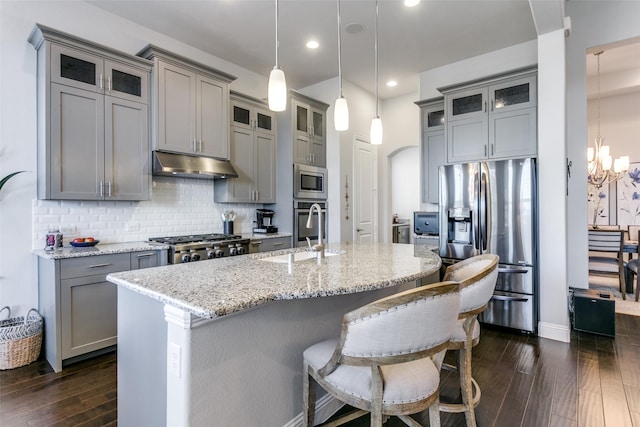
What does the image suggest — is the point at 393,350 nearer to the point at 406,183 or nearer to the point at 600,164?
the point at 600,164

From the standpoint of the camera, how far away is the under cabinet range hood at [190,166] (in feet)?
10.8

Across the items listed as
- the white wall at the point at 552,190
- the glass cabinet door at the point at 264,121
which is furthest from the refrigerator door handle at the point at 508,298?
the glass cabinet door at the point at 264,121

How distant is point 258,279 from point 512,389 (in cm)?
196

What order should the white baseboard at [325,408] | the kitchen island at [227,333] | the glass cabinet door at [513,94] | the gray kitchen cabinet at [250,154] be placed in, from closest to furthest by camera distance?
the kitchen island at [227,333] < the white baseboard at [325,408] < the glass cabinet door at [513,94] < the gray kitchen cabinet at [250,154]

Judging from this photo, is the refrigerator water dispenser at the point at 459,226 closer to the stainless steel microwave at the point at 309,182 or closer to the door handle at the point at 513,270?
the door handle at the point at 513,270

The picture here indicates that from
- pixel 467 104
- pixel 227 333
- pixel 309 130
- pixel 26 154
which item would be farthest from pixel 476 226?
pixel 26 154

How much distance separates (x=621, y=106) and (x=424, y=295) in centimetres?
753

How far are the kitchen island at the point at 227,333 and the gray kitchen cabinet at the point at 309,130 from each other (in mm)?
3008

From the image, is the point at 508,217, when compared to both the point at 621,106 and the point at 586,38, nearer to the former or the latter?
the point at 586,38

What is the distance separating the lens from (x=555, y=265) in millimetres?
3117

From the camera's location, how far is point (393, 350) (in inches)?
43.3

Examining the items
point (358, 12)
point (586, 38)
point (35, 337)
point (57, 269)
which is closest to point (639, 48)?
point (586, 38)

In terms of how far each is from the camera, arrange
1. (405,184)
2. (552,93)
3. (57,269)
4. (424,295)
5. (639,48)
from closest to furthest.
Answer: (424,295) < (57,269) < (552,93) < (639,48) < (405,184)

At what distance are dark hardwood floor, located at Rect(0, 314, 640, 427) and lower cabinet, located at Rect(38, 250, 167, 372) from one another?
→ 152 millimetres
